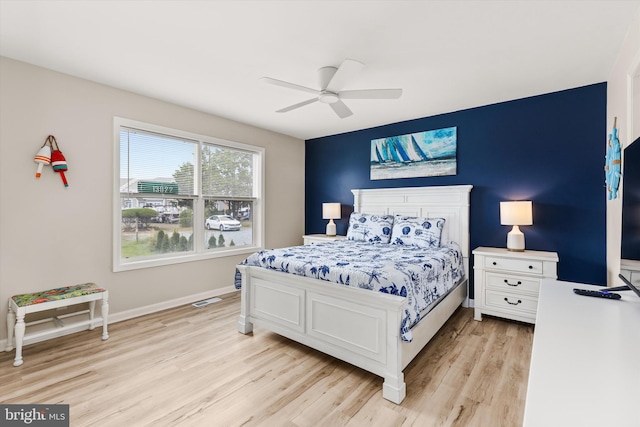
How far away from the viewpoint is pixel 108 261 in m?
3.16

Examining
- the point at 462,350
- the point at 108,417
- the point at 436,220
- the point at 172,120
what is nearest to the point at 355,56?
the point at 436,220

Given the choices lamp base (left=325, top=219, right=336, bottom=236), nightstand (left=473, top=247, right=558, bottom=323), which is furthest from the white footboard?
lamp base (left=325, top=219, right=336, bottom=236)

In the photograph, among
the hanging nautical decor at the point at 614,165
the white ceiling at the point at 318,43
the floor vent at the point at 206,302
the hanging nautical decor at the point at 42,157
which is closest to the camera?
the white ceiling at the point at 318,43

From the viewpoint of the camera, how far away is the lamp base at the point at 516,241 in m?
3.25

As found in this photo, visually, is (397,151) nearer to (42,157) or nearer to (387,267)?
(387,267)

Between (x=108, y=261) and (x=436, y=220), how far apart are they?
371cm

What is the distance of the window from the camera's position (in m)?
3.34

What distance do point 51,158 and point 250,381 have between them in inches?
105

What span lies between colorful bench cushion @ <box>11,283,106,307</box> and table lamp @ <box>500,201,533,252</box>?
4134mm

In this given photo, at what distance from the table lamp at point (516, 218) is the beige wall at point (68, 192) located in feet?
12.4

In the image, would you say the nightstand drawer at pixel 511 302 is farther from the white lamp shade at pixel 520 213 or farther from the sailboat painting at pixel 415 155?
the sailboat painting at pixel 415 155

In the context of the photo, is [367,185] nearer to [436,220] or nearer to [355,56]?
[436,220]

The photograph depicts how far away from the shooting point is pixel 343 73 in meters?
2.40

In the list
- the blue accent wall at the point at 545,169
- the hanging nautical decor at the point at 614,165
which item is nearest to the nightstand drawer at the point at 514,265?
the blue accent wall at the point at 545,169
